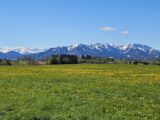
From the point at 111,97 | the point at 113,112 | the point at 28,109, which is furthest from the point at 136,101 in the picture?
the point at 28,109

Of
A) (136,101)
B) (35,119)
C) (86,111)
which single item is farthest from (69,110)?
(136,101)

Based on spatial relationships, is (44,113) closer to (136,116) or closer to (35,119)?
(35,119)

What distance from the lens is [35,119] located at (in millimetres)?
20172

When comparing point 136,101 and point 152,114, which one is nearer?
point 152,114

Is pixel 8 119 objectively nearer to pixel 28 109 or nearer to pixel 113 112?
pixel 28 109

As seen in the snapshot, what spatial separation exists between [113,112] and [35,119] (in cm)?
414

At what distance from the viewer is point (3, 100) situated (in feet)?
88.5

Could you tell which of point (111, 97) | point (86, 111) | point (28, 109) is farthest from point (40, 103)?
point (111, 97)

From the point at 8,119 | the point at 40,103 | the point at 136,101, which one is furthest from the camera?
the point at 136,101

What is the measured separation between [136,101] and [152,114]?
5502mm

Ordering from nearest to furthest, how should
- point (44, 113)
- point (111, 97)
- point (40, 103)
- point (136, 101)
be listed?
point (44, 113) < point (40, 103) < point (136, 101) < point (111, 97)

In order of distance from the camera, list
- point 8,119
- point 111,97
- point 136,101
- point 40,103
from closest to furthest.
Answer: point 8,119
point 40,103
point 136,101
point 111,97

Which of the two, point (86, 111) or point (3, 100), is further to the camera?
point (3, 100)

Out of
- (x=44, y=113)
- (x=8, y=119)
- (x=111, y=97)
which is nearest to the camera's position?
(x=8, y=119)
